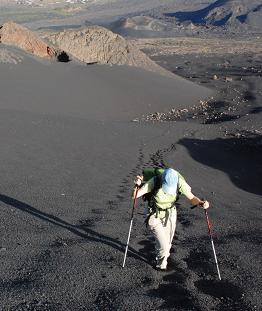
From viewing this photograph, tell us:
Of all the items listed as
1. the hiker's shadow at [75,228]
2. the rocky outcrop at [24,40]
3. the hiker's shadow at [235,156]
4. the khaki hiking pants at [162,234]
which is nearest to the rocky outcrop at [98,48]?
the rocky outcrop at [24,40]

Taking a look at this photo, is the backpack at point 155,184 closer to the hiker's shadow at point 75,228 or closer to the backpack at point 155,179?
the backpack at point 155,179

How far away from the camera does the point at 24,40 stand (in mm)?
33875

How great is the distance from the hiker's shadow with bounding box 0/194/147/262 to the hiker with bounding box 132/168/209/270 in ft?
1.68

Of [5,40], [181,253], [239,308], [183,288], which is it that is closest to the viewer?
[239,308]

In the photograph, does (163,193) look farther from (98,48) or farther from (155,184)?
(98,48)

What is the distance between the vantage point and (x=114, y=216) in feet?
33.6

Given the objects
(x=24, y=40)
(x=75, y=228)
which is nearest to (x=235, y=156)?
(x=75, y=228)

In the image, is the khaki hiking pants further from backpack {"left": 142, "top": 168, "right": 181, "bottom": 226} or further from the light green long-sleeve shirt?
the light green long-sleeve shirt

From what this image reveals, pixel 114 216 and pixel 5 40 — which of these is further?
pixel 5 40

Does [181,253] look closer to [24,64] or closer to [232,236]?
[232,236]

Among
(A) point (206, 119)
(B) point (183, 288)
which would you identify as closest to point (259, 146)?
(A) point (206, 119)

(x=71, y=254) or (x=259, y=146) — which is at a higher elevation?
(x=71, y=254)

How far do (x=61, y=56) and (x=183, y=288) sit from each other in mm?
28743

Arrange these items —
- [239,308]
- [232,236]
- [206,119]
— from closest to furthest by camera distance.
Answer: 1. [239,308]
2. [232,236]
3. [206,119]
